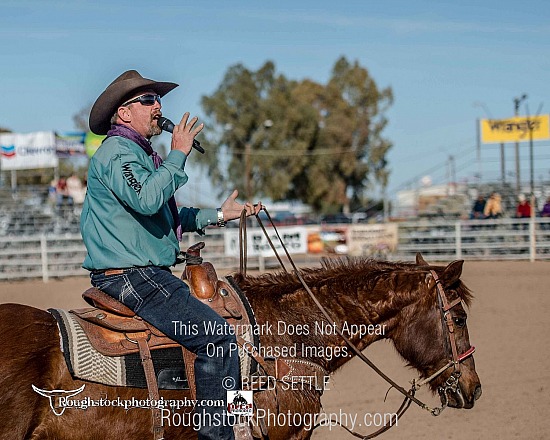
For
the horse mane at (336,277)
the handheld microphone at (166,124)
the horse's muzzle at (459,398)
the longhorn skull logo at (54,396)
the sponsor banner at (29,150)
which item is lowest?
the horse's muzzle at (459,398)

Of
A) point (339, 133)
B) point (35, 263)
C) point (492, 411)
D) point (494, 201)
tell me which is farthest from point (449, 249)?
point (339, 133)

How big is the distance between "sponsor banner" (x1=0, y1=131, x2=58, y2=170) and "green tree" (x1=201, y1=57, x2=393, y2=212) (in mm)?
18412

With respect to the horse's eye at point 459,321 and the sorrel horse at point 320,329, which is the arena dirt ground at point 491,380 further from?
the horse's eye at point 459,321

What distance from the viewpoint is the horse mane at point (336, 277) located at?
3939mm

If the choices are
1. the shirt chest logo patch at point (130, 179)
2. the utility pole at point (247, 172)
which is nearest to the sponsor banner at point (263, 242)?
the shirt chest logo patch at point (130, 179)

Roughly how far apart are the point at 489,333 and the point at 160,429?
785 cm

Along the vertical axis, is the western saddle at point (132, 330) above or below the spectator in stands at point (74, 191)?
below

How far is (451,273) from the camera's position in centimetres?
387

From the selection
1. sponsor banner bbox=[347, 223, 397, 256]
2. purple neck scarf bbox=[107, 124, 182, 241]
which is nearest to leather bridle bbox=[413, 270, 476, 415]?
purple neck scarf bbox=[107, 124, 182, 241]

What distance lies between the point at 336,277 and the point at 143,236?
1265mm

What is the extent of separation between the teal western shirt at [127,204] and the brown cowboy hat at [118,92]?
0.70 ft

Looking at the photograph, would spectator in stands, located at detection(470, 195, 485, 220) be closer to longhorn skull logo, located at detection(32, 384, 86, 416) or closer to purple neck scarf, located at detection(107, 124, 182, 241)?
purple neck scarf, located at detection(107, 124, 182, 241)

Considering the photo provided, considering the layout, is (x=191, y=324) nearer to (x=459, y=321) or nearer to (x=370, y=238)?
(x=459, y=321)

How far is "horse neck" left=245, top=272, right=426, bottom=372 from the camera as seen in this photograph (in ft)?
12.6
